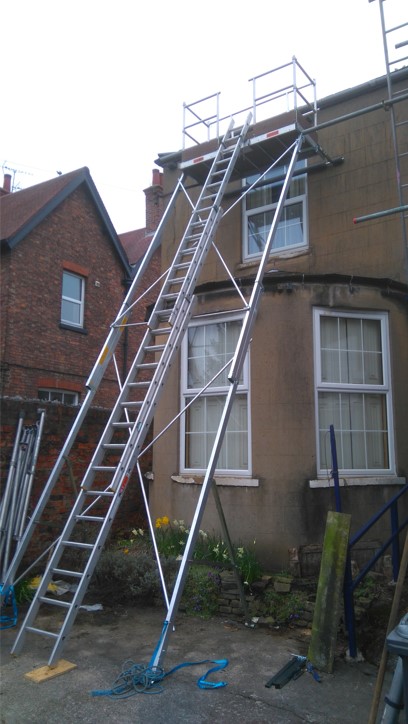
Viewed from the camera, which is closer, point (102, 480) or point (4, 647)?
point (4, 647)

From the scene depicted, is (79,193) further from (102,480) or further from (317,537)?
(317,537)

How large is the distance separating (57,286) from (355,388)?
10.1 meters

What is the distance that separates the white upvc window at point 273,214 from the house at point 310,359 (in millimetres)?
68

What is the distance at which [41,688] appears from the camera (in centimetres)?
420

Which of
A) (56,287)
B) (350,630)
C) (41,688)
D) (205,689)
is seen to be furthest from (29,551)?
(56,287)

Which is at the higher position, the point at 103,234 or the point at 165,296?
the point at 103,234

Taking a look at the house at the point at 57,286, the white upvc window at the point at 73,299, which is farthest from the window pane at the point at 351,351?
the white upvc window at the point at 73,299

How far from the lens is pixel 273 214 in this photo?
346 inches

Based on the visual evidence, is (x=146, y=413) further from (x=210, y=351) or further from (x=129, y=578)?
(x=210, y=351)

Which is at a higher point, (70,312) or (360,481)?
(70,312)

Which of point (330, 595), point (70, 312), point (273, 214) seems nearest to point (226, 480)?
point (330, 595)

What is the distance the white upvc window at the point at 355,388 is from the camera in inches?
276

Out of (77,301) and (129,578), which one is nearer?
(129,578)

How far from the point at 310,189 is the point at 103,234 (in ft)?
32.1
